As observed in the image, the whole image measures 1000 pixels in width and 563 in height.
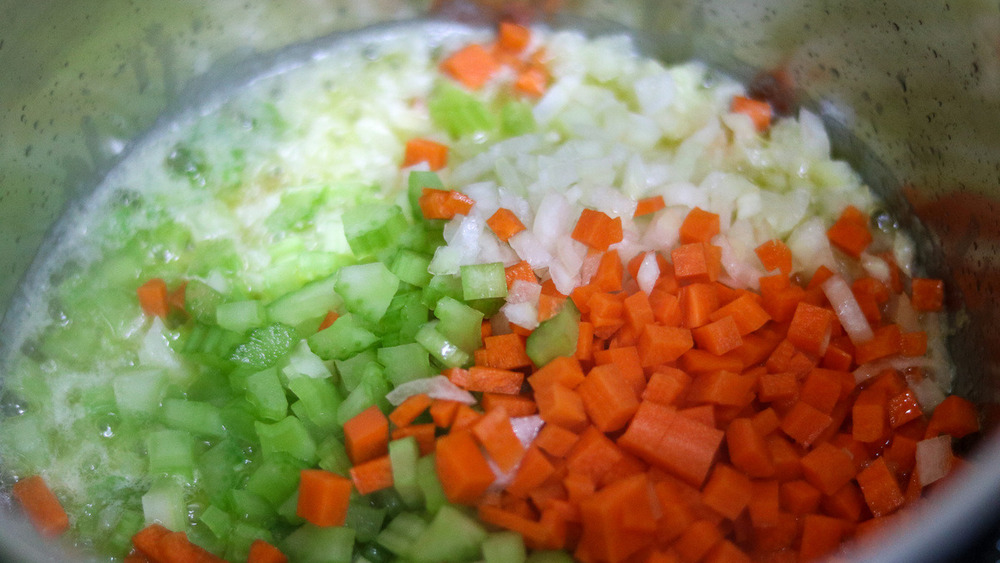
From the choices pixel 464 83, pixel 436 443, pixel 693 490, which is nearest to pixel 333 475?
pixel 436 443

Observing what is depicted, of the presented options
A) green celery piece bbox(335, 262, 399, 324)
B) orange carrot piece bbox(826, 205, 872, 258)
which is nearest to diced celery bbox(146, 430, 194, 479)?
green celery piece bbox(335, 262, 399, 324)

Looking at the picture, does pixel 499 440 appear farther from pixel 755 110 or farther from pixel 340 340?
pixel 755 110

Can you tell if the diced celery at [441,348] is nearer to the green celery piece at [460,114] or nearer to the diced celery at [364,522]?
the diced celery at [364,522]

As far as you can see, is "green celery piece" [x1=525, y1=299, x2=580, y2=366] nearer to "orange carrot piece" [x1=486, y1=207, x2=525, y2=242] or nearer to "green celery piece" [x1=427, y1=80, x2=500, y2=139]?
"orange carrot piece" [x1=486, y1=207, x2=525, y2=242]

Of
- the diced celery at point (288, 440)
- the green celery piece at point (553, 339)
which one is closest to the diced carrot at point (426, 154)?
the green celery piece at point (553, 339)

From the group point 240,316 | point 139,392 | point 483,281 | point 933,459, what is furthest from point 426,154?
point 933,459

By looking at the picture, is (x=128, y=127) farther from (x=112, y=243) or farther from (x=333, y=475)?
(x=333, y=475)
